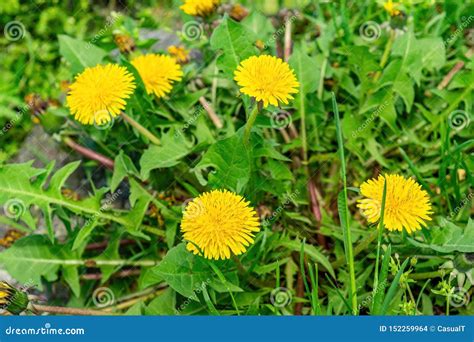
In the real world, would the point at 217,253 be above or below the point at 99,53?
below

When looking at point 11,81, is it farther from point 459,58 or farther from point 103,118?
point 459,58

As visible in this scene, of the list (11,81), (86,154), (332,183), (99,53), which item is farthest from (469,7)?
(11,81)

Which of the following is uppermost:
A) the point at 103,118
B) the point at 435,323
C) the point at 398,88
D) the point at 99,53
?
the point at 99,53

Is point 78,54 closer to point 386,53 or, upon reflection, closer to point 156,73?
point 156,73

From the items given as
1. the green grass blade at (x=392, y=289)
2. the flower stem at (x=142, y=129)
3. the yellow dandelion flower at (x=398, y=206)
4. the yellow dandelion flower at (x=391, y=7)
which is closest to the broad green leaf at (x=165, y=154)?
the flower stem at (x=142, y=129)

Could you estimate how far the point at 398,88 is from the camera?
6.57ft

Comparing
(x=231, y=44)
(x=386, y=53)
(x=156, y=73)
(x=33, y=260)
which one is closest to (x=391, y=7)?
(x=386, y=53)

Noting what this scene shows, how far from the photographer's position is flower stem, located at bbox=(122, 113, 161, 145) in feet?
6.12

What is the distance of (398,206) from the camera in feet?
4.97

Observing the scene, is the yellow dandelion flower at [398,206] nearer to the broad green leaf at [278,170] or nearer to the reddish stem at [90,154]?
the broad green leaf at [278,170]

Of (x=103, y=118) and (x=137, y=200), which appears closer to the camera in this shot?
(x=103, y=118)

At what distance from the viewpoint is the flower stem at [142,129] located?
1866mm

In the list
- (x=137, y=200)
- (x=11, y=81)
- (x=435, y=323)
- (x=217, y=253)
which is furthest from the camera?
(x=11, y=81)

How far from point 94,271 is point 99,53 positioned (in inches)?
29.6
